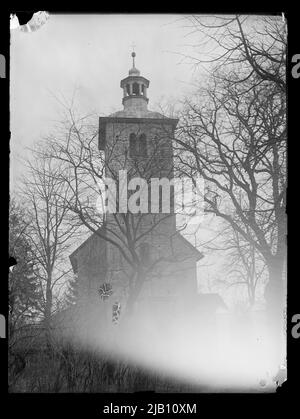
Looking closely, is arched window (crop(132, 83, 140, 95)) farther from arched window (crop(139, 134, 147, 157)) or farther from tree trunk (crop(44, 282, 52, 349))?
tree trunk (crop(44, 282, 52, 349))

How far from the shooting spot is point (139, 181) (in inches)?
150

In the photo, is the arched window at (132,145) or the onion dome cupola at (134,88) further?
the arched window at (132,145)

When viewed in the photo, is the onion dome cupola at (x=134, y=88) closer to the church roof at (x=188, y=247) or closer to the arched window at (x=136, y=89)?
the arched window at (x=136, y=89)

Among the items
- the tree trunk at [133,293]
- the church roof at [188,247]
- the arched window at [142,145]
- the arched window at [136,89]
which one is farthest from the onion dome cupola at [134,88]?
the tree trunk at [133,293]

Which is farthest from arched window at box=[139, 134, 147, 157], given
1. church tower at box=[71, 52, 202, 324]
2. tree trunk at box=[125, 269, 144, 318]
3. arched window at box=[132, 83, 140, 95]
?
tree trunk at box=[125, 269, 144, 318]

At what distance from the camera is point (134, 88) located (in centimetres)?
370

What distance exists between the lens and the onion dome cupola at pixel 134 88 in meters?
3.80

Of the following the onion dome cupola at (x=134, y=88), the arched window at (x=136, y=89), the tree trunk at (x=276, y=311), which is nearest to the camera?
the tree trunk at (x=276, y=311)

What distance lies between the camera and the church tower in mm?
3875

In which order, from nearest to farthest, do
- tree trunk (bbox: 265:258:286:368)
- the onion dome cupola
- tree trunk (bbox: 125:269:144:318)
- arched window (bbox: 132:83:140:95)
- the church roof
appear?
tree trunk (bbox: 265:258:286:368)
arched window (bbox: 132:83:140:95)
the onion dome cupola
tree trunk (bbox: 125:269:144:318)
the church roof
